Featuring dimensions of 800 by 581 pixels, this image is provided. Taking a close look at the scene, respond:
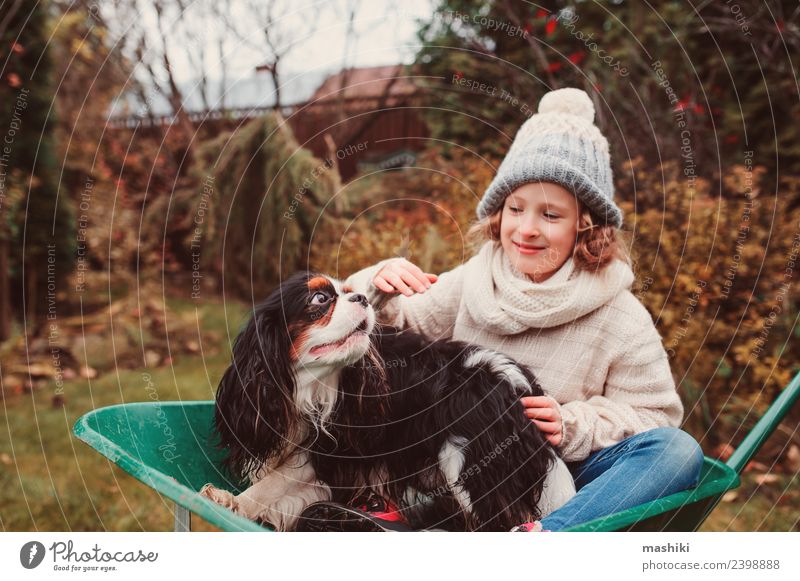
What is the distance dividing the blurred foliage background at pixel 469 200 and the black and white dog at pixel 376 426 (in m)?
0.67

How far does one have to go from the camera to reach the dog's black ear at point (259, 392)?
1361 millimetres

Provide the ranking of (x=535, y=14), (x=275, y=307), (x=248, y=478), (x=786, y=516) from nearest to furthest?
(x=275, y=307)
(x=248, y=478)
(x=786, y=516)
(x=535, y=14)

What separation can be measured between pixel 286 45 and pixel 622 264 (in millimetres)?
1281

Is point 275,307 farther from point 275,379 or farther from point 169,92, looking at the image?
point 169,92

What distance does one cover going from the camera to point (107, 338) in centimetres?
372

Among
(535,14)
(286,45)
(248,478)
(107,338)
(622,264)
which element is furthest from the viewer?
(107,338)

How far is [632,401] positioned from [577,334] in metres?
0.20

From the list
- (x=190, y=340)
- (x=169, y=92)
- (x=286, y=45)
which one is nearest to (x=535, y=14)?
(x=286, y=45)

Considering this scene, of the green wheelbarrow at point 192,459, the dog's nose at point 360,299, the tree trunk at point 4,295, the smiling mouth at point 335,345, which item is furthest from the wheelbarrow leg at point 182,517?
the tree trunk at point 4,295

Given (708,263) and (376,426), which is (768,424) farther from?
(708,263)

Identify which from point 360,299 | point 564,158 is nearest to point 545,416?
point 360,299

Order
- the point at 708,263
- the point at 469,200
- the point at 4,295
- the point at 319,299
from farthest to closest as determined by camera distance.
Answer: the point at 4,295, the point at 708,263, the point at 469,200, the point at 319,299

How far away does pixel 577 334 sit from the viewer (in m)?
1.69

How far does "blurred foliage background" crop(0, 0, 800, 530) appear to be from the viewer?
2412 mm
